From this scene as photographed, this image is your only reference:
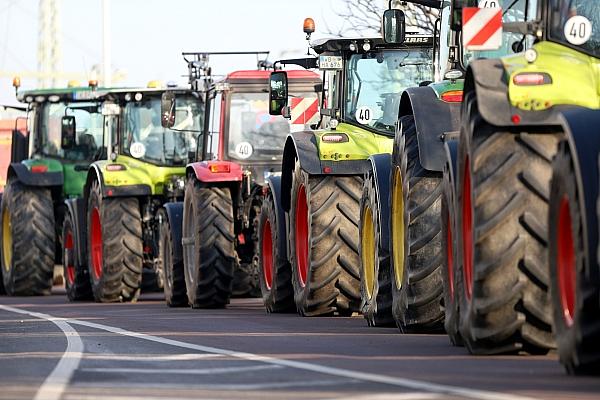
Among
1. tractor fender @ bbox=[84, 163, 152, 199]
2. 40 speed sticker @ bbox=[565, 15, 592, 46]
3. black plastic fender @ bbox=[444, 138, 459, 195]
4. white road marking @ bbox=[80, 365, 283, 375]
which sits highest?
40 speed sticker @ bbox=[565, 15, 592, 46]

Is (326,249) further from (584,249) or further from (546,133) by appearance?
(584,249)

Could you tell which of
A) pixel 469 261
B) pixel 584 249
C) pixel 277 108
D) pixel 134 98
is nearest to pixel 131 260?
pixel 134 98

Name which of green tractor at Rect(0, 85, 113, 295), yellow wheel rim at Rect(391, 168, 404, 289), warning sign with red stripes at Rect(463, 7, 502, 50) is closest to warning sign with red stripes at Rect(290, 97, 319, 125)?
green tractor at Rect(0, 85, 113, 295)

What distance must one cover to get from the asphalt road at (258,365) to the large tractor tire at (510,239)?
176 millimetres

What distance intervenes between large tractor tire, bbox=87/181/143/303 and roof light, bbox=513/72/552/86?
49.3ft

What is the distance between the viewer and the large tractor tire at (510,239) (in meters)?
11.2

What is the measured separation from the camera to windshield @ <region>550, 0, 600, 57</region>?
11734mm

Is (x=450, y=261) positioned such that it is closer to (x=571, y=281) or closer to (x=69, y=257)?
(x=571, y=281)

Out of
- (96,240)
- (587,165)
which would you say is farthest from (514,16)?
(96,240)

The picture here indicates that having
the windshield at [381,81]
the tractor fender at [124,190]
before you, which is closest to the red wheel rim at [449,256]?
the windshield at [381,81]

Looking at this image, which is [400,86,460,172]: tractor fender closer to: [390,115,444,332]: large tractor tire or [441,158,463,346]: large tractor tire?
[390,115,444,332]: large tractor tire

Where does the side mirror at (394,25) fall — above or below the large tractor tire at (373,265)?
above

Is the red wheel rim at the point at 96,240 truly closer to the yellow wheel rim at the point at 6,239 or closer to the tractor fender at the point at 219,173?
the yellow wheel rim at the point at 6,239

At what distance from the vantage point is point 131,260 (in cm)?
2573
